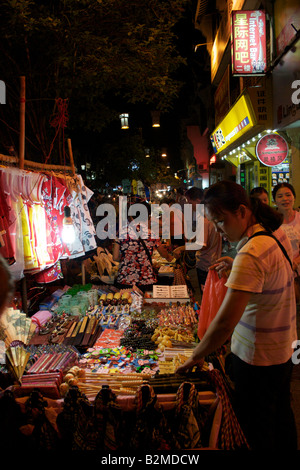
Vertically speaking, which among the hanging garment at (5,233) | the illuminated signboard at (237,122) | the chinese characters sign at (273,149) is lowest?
the hanging garment at (5,233)

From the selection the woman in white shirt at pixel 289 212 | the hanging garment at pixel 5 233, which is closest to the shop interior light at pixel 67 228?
the hanging garment at pixel 5 233

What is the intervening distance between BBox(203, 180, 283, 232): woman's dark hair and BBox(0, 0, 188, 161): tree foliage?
362 cm

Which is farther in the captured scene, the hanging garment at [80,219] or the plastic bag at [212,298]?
the hanging garment at [80,219]

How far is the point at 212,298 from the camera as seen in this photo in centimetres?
263

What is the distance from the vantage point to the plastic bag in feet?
8.46

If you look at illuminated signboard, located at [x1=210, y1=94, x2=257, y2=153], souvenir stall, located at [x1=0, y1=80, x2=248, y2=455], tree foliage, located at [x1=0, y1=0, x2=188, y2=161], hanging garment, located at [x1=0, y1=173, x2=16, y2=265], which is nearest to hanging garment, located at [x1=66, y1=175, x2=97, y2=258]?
souvenir stall, located at [x1=0, y1=80, x2=248, y2=455]

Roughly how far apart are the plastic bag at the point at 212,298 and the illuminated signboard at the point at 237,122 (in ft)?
23.0

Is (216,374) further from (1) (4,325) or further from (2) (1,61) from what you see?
(2) (1,61)

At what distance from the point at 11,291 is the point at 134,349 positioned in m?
2.69

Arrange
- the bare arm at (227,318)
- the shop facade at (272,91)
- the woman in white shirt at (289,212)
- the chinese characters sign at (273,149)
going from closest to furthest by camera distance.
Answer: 1. the bare arm at (227,318)
2. the woman in white shirt at (289,212)
3. the shop facade at (272,91)
4. the chinese characters sign at (273,149)

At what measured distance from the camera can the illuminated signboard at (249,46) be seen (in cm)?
801

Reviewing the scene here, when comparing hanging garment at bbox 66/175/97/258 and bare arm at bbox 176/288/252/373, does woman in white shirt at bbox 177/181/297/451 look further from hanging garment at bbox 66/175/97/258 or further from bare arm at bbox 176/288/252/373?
hanging garment at bbox 66/175/97/258

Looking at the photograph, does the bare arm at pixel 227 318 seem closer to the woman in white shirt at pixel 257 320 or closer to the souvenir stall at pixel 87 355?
the woman in white shirt at pixel 257 320

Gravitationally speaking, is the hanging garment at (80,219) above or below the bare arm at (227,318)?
above
